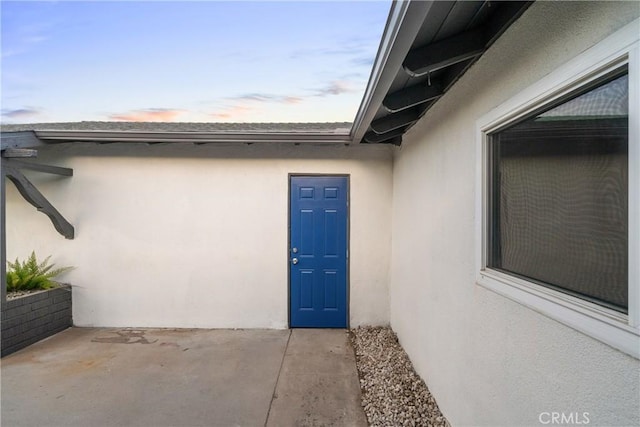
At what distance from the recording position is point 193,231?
14.8ft

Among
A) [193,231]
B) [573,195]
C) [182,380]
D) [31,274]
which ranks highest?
[573,195]

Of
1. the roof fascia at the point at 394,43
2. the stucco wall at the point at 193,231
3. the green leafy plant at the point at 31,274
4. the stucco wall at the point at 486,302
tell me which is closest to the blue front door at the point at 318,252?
the stucco wall at the point at 193,231

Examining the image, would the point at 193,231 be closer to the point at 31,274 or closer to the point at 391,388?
the point at 31,274

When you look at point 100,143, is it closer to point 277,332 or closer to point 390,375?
point 277,332

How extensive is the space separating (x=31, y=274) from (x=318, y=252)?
12.7ft

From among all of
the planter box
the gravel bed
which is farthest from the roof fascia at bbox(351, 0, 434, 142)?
the planter box

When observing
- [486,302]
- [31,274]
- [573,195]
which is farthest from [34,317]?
[573,195]

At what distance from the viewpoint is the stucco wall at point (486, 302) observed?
1.07 metres

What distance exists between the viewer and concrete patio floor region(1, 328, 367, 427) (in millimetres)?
2504

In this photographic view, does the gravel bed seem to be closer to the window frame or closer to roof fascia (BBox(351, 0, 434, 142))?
the window frame

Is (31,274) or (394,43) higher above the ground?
(394,43)

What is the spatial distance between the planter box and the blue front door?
3227 millimetres

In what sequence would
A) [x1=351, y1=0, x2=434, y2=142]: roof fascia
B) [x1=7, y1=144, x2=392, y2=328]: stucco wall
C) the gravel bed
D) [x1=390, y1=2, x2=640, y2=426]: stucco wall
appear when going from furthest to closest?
[x1=7, y1=144, x2=392, y2=328]: stucco wall → the gravel bed → [x1=351, y1=0, x2=434, y2=142]: roof fascia → [x1=390, y1=2, x2=640, y2=426]: stucco wall

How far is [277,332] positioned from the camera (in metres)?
4.36
